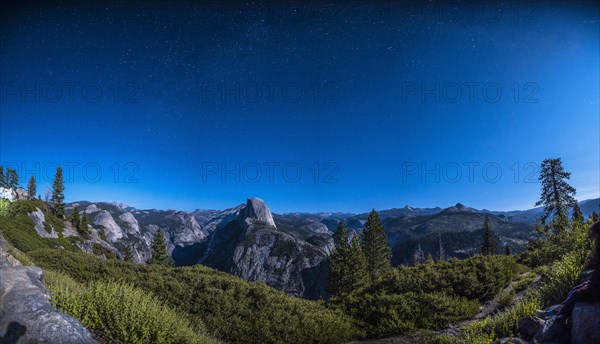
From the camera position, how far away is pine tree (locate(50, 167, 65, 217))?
6444 cm

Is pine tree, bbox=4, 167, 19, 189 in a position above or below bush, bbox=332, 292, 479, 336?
above

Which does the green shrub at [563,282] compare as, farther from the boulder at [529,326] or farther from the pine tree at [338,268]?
the pine tree at [338,268]

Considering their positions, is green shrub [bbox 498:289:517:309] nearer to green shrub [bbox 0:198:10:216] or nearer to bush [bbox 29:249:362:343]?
bush [bbox 29:249:362:343]

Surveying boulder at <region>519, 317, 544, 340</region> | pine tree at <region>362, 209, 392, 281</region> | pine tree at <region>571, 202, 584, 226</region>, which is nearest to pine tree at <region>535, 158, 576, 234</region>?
pine tree at <region>571, 202, 584, 226</region>

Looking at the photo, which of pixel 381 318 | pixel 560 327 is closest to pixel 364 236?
pixel 381 318

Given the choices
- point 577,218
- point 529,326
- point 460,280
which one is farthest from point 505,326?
point 460,280

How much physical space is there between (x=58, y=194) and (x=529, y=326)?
3577 inches

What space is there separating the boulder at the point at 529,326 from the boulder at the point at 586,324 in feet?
4.66

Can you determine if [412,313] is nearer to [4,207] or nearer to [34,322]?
[34,322]

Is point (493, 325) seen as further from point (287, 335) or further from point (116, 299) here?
point (116, 299)

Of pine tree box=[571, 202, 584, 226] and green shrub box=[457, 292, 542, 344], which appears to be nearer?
green shrub box=[457, 292, 542, 344]

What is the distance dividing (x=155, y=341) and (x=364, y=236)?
47.1 meters

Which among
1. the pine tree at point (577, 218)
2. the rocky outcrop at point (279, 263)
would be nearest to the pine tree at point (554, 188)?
the pine tree at point (577, 218)

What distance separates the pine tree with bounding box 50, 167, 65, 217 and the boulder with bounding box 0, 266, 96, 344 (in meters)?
76.3
